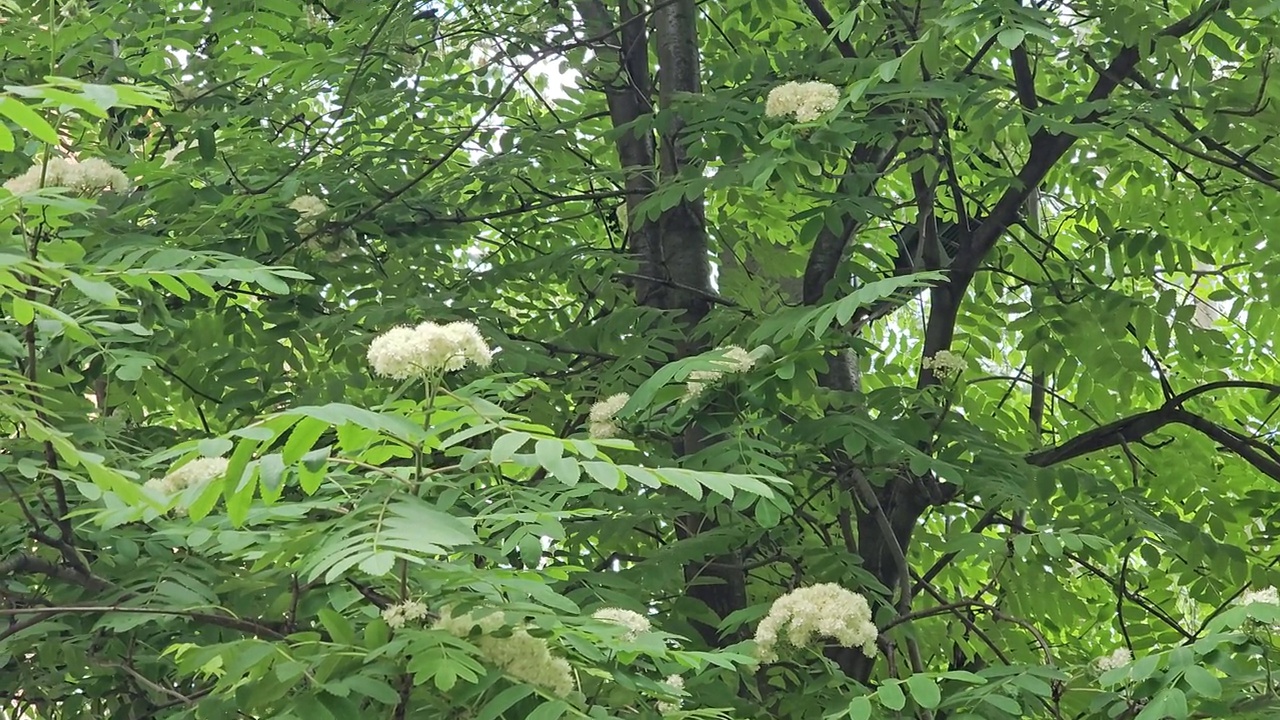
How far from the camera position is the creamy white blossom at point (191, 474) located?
5.72ft

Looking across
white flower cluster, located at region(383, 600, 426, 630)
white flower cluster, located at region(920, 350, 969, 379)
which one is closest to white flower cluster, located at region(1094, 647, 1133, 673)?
white flower cluster, located at region(920, 350, 969, 379)

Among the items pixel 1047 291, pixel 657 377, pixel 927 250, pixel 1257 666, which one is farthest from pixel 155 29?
pixel 1257 666

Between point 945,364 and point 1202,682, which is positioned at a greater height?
point 945,364

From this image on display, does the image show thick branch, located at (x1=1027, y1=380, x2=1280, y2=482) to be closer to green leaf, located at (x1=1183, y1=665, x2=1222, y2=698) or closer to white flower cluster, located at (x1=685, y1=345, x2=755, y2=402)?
white flower cluster, located at (x1=685, y1=345, x2=755, y2=402)

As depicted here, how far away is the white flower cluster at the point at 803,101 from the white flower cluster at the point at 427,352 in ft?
4.82

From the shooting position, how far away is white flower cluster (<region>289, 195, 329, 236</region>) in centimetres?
363

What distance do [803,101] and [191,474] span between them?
182 cm

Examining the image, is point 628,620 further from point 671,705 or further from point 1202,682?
point 1202,682

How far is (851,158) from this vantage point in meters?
4.03

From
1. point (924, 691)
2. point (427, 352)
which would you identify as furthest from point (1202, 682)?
point (427, 352)

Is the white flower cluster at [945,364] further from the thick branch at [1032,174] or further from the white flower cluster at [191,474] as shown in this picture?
the white flower cluster at [191,474]

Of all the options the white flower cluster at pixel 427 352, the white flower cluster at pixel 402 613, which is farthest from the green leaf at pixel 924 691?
the white flower cluster at pixel 427 352

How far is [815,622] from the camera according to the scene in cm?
262

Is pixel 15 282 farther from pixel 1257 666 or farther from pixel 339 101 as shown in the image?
pixel 1257 666
